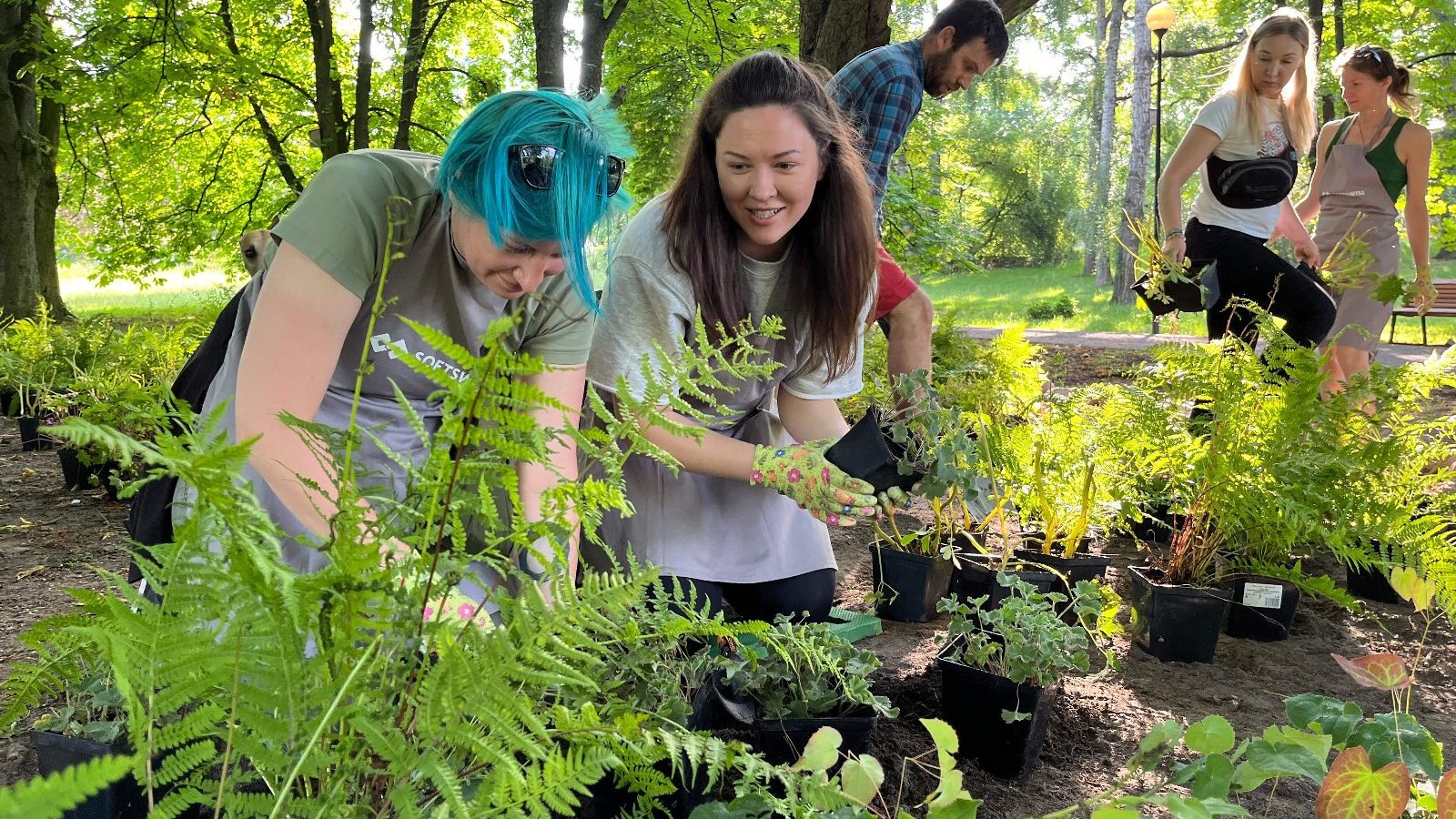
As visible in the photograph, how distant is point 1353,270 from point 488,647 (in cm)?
400

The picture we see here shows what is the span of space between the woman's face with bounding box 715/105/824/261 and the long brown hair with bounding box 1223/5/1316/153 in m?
2.66

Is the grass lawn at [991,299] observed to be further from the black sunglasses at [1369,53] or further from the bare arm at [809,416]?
the black sunglasses at [1369,53]

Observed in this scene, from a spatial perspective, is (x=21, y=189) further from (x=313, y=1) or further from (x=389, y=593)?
(x=389, y=593)

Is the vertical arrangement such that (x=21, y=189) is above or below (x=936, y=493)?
above

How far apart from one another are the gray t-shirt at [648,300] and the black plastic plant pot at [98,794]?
1068mm

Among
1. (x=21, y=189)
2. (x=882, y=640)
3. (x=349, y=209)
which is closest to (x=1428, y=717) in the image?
(x=882, y=640)

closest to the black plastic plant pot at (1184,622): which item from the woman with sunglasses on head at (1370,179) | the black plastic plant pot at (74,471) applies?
the woman with sunglasses on head at (1370,179)

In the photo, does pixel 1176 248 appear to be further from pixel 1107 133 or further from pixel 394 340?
pixel 1107 133

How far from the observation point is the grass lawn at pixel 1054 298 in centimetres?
1105

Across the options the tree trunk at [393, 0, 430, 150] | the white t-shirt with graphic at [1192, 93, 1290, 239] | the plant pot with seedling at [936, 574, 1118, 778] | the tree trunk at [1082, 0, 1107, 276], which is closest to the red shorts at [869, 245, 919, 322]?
the white t-shirt with graphic at [1192, 93, 1290, 239]

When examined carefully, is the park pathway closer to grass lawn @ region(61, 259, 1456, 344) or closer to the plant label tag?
grass lawn @ region(61, 259, 1456, 344)

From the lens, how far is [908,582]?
9.43ft

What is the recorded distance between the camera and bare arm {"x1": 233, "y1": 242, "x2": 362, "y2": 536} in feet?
5.34

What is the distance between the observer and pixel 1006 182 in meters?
33.1
